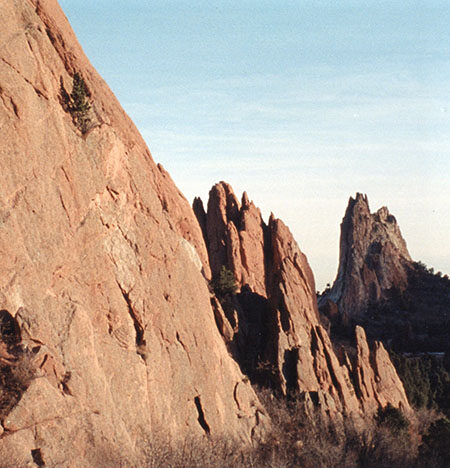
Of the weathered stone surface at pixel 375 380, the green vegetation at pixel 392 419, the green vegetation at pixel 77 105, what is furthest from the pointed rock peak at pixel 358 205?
the green vegetation at pixel 77 105

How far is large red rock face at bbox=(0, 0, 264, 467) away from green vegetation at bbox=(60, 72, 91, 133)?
1.55 ft

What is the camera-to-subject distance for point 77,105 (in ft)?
126

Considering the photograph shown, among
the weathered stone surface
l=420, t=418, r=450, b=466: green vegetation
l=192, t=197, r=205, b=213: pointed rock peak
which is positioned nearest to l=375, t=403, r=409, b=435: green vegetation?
the weathered stone surface

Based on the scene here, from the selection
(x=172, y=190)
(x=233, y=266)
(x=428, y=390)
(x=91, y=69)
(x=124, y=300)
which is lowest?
(x=428, y=390)

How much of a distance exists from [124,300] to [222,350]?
41.2ft

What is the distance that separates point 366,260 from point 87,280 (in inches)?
4214

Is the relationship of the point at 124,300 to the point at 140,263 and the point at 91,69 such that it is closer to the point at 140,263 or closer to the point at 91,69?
the point at 140,263

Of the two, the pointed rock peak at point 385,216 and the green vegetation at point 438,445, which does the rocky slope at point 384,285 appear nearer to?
the pointed rock peak at point 385,216

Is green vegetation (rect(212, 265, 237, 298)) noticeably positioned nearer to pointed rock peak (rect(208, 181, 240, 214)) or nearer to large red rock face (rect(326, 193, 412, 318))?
pointed rock peak (rect(208, 181, 240, 214))

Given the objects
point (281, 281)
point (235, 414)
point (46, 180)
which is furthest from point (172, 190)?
point (46, 180)

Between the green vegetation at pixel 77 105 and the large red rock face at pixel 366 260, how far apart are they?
92813mm

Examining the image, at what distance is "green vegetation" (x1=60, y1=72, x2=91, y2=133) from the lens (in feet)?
126

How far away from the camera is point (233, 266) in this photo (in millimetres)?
73062

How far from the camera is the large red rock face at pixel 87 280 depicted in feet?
99.1
